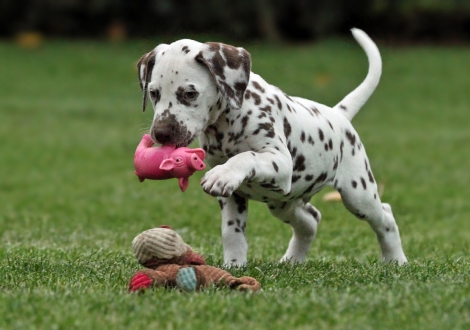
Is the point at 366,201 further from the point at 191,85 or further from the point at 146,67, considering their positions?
the point at 146,67

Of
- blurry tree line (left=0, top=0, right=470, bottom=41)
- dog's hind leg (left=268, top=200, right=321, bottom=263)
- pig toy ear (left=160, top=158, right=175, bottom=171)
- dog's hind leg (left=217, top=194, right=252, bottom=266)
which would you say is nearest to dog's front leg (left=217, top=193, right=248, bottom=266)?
dog's hind leg (left=217, top=194, right=252, bottom=266)

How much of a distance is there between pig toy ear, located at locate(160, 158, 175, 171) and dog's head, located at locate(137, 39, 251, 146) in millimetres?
180

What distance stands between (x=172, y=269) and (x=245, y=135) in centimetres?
108

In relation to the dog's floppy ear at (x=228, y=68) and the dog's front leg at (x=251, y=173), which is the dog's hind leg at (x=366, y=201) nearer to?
the dog's front leg at (x=251, y=173)

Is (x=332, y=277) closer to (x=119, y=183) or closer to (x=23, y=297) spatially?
(x=23, y=297)

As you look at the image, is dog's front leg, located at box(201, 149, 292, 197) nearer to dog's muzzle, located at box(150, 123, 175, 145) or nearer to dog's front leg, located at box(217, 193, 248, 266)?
dog's muzzle, located at box(150, 123, 175, 145)

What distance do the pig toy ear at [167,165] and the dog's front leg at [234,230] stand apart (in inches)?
45.3

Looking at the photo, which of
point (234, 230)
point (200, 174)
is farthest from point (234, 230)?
point (200, 174)

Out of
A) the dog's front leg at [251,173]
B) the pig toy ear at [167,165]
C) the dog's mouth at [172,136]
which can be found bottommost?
the dog's front leg at [251,173]

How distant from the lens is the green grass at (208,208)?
15.1 ft

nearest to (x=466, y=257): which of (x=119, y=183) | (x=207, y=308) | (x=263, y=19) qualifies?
(x=207, y=308)

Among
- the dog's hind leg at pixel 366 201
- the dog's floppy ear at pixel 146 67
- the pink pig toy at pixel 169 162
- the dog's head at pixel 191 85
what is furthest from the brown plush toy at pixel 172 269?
the dog's hind leg at pixel 366 201

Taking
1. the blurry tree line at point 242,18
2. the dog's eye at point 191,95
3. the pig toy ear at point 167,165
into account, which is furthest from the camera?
the blurry tree line at point 242,18

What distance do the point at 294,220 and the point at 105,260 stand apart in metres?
1.44
